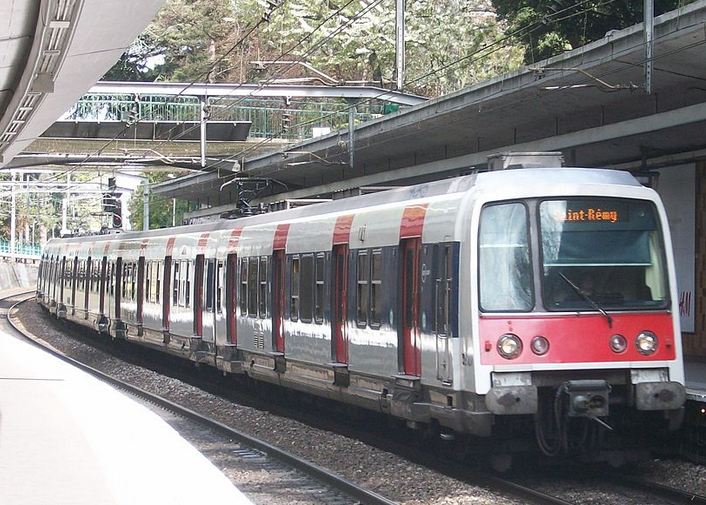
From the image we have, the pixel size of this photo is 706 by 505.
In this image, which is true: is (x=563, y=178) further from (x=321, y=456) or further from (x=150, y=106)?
(x=150, y=106)

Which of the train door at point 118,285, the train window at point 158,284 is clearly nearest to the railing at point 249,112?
the train door at point 118,285

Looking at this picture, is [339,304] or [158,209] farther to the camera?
[158,209]

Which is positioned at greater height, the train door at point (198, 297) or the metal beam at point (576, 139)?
the metal beam at point (576, 139)

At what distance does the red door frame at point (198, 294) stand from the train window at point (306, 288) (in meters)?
5.76

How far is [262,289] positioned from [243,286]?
1.05 m

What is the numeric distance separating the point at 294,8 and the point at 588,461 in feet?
116

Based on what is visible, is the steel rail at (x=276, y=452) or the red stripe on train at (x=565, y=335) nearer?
the steel rail at (x=276, y=452)

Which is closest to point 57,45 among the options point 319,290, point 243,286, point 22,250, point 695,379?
point 319,290

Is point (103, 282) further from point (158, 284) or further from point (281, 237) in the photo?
point (281, 237)

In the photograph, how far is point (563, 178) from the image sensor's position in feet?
38.2

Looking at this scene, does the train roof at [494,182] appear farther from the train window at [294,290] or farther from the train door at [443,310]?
the train window at [294,290]

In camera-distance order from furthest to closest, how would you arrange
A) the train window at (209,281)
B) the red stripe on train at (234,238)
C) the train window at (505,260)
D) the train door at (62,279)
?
the train door at (62,279) → the train window at (209,281) → the red stripe on train at (234,238) → the train window at (505,260)

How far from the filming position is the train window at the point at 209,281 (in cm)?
2095

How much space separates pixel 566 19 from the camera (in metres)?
27.6
